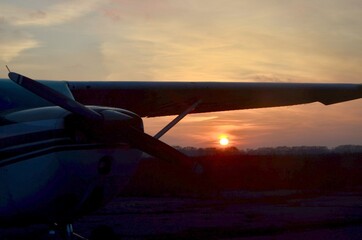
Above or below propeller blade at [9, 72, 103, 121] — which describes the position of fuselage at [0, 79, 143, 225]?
below

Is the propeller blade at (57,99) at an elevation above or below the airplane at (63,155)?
above

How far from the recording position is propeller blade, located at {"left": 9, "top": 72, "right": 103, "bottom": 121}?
6262mm

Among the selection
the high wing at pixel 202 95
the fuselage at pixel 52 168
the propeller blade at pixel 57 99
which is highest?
the high wing at pixel 202 95

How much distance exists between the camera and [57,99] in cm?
651

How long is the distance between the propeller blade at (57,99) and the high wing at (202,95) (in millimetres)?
3031

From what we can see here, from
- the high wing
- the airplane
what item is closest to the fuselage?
the airplane

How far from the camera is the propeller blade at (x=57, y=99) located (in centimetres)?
626

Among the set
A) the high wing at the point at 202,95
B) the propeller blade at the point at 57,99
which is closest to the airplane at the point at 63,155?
the propeller blade at the point at 57,99

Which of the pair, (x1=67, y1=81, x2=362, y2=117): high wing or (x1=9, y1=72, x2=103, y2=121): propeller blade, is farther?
(x1=67, y1=81, x2=362, y2=117): high wing

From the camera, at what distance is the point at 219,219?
12.1 meters

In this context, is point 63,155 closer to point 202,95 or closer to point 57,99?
point 57,99

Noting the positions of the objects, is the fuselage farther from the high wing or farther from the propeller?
the high wing

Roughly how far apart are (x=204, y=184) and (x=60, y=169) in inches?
762

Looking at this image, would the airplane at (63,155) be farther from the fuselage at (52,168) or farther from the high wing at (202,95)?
the high wing at (202,95)
